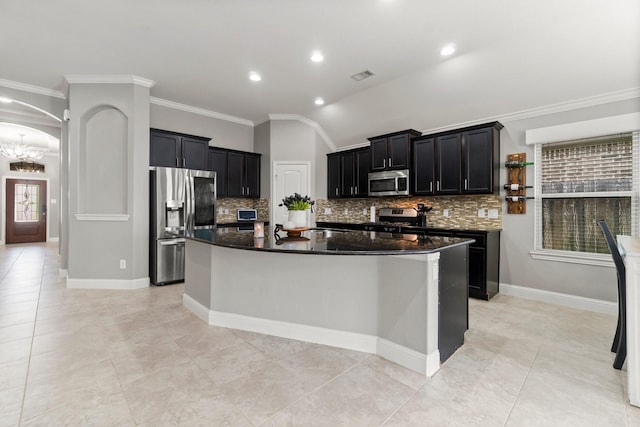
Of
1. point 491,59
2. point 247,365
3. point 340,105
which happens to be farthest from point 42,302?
point 491,59

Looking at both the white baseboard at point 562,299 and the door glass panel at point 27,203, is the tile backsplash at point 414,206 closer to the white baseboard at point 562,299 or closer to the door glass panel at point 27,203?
the white baseboard at point 562,299

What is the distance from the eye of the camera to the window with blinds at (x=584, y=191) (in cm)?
339

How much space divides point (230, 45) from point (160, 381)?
3300mm

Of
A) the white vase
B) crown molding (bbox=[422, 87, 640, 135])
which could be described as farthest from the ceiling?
the white vase

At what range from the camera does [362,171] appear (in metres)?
5.57

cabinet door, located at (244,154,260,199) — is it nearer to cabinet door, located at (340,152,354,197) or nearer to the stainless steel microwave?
cabinet door, located at (340,152,354,197)

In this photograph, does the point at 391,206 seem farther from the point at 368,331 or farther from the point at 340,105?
the point at 368,331

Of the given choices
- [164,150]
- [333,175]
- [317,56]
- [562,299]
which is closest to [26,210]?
[164,150]

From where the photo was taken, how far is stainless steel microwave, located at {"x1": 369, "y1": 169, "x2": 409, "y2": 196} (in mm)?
4773

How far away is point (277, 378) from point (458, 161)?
3663mm

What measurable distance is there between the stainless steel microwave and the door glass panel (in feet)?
35.2

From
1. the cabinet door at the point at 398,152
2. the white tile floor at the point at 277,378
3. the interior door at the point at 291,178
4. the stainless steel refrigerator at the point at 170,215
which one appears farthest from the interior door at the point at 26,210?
the cabinet door at the point at 398,152

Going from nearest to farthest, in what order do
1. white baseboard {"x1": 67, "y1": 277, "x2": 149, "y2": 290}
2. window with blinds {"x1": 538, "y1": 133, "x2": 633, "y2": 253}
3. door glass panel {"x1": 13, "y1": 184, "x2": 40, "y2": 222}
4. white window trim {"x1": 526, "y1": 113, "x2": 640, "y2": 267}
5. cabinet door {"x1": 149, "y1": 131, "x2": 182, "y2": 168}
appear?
1. white window trim {"x1": 526, "y1": 113, "x2": 640, "y2": 267}
2. window with blinds {"x1": 538, "y1": 133, "x2": 633, "y2": 253}
3. white baseboard {"x1": 67, "y1": 277, "x2": 149, "y2": 290}
4. cabinet door {"x1": 149, "y1": 131, "x2": 182, "y2": 168}
5. door glass panel {"x1": 13, "y1": 184, "x2": 40, "y2": 222}

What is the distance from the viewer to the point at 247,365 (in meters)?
2.20
